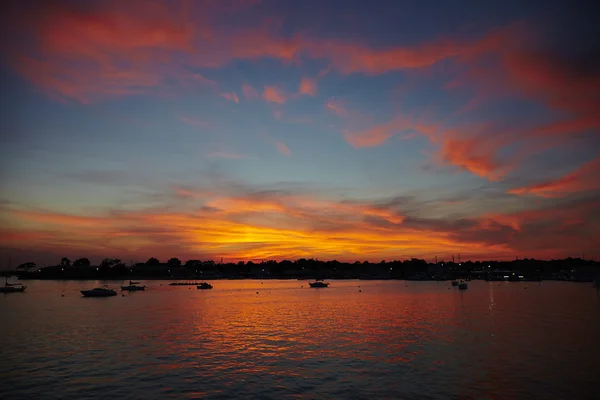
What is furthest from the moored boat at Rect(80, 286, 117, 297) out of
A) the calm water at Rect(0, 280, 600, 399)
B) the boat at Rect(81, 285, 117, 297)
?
the calm water at Rect(0, 280, 600, 399)

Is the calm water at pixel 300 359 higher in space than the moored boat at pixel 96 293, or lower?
lower

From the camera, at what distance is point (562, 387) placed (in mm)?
32312

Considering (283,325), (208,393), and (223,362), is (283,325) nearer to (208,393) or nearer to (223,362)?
(223,362)

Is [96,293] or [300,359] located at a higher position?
[96,293]

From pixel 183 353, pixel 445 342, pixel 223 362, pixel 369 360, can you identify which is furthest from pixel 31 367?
pixel 445 342

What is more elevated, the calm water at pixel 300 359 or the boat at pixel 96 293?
the boat at pixel 96 293

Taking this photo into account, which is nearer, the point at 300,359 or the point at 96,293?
the point at 300,359

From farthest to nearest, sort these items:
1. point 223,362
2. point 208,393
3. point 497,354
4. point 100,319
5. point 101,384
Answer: point 100,319, point 497,354, point 223,362, point 101,384, point 208,393

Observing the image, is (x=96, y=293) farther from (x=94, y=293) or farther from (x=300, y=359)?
(x=300, y=359)

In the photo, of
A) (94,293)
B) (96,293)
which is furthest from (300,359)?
(96,293)

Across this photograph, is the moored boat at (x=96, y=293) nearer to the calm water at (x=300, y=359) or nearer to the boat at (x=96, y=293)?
the boat at (x=96, y=293)

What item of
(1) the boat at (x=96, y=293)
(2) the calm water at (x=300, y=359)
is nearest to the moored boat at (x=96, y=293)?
(1) the boat at (x=96, y=293)

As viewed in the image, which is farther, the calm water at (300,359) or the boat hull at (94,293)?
the boat hull at (94,293)

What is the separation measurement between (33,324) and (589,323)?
97.8 m
